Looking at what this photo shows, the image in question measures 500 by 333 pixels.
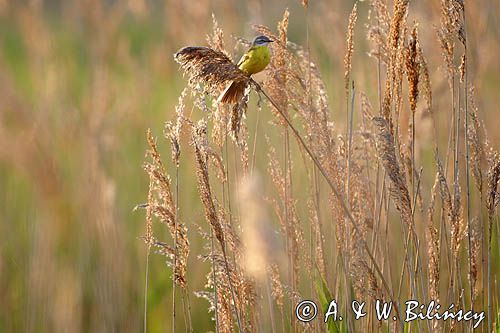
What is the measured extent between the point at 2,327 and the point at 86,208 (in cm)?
73

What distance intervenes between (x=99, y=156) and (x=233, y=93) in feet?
2.28

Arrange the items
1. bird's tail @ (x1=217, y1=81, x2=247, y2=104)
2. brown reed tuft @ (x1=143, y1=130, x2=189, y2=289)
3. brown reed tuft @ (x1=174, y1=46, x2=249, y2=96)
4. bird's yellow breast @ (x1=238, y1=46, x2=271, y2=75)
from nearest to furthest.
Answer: brown reed tuft @ (x1=174, y1=46, x2=249, y2=96) → bird's tail @ (x1=217, y1=81, x2=247, y2=104) → brown reed tuft @ (x1=143, y1=130, x2=189, y2=289) → bird's yellow breast @ (x1=238, y1=46, x2=271, y2=75)

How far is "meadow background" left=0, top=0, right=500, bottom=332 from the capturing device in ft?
6.51

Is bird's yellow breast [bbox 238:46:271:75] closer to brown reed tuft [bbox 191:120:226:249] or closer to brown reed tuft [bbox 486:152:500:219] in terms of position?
brown reed tuft [bbox 191:120:226:249]

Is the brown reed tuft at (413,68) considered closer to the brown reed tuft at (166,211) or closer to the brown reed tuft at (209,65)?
the brown reed tuft at (209,65)

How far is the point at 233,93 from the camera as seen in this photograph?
1550 millimetres

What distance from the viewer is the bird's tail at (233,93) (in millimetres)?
1536

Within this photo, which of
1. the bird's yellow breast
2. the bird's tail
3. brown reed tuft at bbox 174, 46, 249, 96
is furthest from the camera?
the bird's yellow breast

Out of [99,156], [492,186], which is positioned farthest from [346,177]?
[99,156]

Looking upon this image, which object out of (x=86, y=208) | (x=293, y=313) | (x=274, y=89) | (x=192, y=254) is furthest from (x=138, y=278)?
(x=274, y=89)

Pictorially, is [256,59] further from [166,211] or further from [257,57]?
[166,211]

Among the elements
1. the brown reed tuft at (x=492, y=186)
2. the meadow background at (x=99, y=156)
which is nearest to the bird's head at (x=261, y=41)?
the meadow background at (x=99, y=156)

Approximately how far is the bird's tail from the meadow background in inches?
14.9

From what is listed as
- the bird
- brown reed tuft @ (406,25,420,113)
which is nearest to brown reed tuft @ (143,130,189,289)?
the bird
